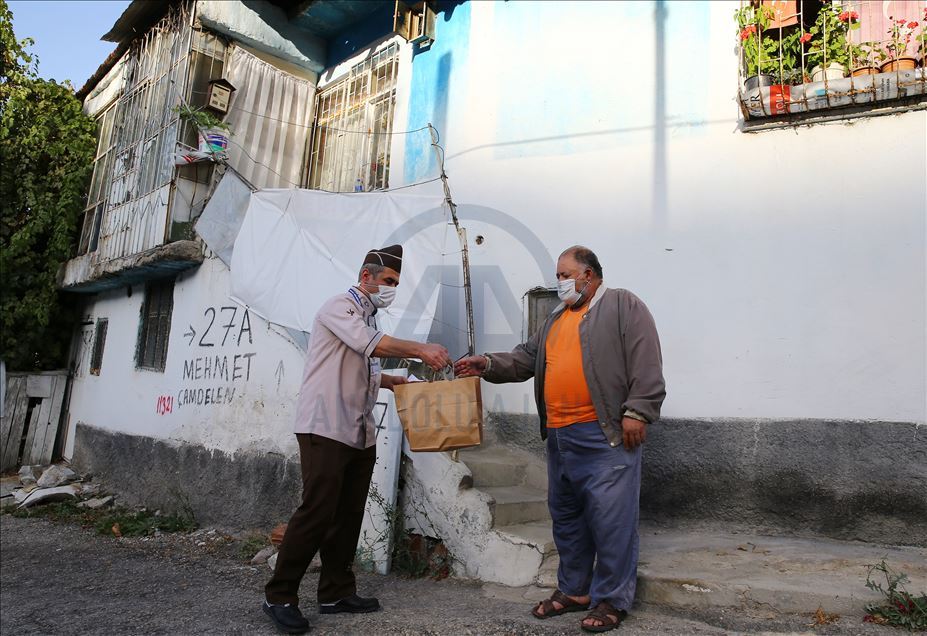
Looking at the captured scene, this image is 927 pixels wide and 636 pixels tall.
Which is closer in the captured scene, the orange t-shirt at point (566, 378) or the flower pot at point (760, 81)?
the orange t-shirt at point (566, 378)

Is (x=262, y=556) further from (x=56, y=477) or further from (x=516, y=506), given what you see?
(x=56, y=477)

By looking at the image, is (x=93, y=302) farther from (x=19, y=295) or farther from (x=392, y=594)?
(x=392, y=594)

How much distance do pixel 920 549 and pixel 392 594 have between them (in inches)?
122

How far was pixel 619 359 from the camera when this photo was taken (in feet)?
10.1

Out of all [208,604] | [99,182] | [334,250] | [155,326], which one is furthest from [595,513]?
[99,182]

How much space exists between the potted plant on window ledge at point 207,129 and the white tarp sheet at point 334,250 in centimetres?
241

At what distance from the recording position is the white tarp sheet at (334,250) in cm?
483

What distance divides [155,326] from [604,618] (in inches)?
294

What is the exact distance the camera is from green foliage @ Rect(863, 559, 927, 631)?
280 cm

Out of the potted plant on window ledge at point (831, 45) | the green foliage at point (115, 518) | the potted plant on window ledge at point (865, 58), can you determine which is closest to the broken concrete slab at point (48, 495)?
the green foliage at point (115, 518)

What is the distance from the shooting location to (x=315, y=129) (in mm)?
8406

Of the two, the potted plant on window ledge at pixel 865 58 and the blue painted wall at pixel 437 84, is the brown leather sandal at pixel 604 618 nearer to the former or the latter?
the potted plant on window ledge at pixel 865 58

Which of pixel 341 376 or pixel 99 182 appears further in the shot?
pixel 99 182

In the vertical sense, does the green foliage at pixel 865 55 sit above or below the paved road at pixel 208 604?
above
